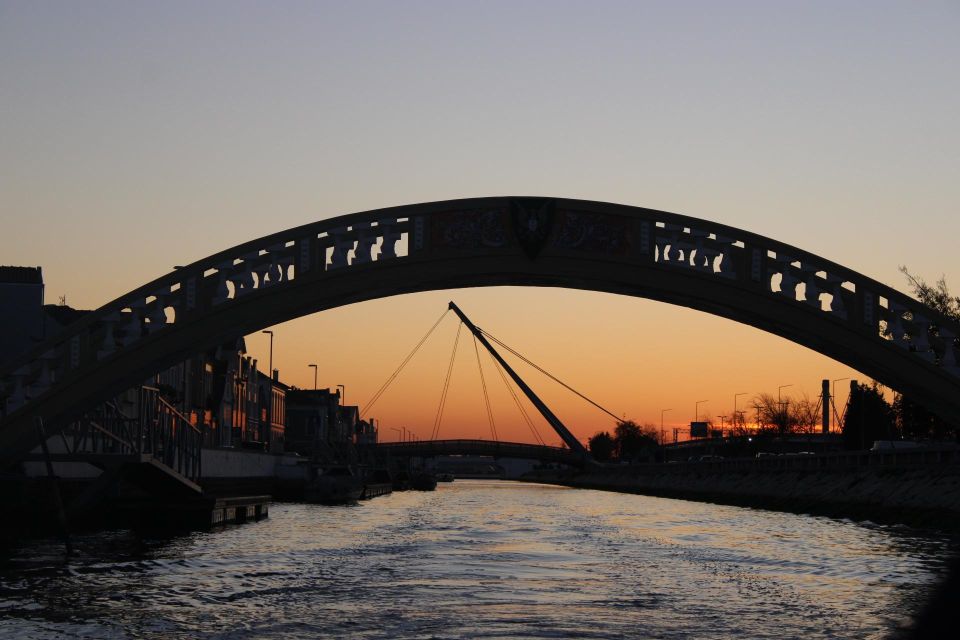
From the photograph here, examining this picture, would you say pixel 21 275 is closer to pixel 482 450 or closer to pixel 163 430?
pixel 163 430

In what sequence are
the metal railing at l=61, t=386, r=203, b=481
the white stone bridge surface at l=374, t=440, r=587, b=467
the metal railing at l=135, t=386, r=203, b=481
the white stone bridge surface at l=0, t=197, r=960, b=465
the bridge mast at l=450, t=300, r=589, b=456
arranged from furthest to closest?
1. the white stone bridge surface at l=374, t=440, r=587, b=467
2. the bridge mast at l=450, t=300, r=589, b=456
3. the metal railing at l=135, t=386, r=203, b=481
4. the metal railing at l=61, t=386, r=203, b=481
5. the white stone bridge surface at l=0, t=197, r=960, b=465

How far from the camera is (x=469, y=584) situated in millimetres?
28281

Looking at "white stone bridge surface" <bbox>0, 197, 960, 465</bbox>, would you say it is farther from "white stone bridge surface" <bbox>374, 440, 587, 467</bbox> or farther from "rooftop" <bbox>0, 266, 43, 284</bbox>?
"white stone bridge surface" <bbox>374, 440, 587, 467</bbox>

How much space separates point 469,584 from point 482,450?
151970 mm

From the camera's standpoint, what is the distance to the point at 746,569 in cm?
3359

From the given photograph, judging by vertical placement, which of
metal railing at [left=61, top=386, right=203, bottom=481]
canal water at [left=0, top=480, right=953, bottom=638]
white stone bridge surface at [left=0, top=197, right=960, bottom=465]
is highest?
white stone bridge surface at [left=0, top=197, right=960, bottom=465]

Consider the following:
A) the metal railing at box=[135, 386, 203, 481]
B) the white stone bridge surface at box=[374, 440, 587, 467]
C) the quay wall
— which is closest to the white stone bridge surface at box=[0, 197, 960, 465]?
the metal railing at box=[135, 386, 203, 481]

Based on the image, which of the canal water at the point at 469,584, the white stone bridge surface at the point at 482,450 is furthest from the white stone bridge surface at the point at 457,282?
the white stone bridge surface at the point at 482,450

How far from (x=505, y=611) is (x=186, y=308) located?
13.6 m

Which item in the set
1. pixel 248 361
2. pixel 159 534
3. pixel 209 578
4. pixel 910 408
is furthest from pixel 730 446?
pixel 209 578

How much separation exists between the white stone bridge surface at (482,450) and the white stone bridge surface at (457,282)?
143808 mm

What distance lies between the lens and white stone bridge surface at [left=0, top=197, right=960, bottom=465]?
1286 inches

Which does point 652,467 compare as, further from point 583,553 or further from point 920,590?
point 920,590

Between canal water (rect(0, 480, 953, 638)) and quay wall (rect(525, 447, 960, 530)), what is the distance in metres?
4.75
